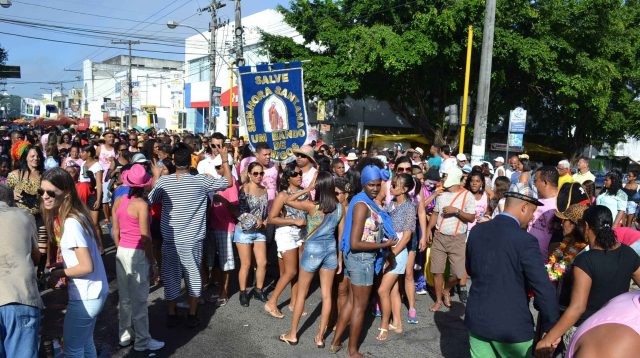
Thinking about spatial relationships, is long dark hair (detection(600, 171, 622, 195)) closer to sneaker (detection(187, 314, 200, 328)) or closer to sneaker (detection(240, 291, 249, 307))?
sneaker (detection(240, 291, 249, 307))

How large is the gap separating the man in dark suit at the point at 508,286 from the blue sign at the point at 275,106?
15.0ft

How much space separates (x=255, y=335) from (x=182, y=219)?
140 cm

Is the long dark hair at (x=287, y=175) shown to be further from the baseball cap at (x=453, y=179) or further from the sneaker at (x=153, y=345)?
the sneaker at (x=153, y=345)

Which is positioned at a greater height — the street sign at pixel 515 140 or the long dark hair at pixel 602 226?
the street sign at pixel 515 140

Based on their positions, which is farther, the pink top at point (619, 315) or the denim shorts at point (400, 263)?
the denim shorts at point (400, 263)

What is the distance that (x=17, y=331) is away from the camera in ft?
9.93

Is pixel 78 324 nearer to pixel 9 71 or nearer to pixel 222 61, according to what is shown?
pixel 9 71

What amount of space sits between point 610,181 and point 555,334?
20.6 ft

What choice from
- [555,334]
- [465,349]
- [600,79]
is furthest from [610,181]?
[600,79]

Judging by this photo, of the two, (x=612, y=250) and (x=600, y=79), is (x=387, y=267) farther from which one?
(x=600, y=79)

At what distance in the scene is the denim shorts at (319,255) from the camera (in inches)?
190

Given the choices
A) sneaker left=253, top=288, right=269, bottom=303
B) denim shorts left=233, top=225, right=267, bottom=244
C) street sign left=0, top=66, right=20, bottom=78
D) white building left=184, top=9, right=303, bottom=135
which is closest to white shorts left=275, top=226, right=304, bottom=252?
denim shorts left=233, top=225, right=267, bottom=244

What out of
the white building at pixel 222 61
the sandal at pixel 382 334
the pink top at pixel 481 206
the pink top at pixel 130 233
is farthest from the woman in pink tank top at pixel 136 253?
the white building at pixel 222 61

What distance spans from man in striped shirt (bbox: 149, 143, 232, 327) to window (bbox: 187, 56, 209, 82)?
132ft
